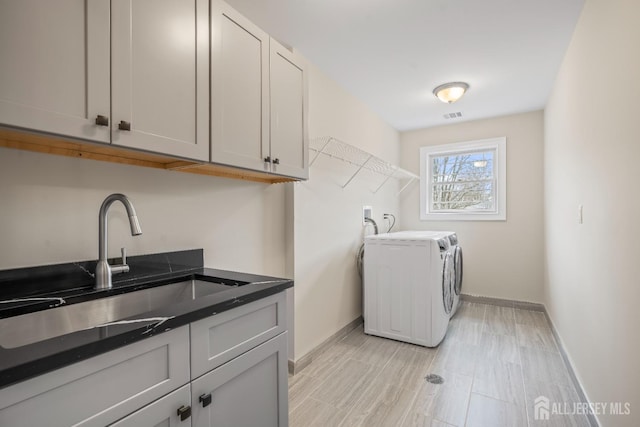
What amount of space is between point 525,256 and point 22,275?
4.42 metres

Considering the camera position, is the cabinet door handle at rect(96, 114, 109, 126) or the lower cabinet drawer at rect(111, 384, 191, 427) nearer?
the lower cabinet drawer at rect(111, 384, 191, 427)

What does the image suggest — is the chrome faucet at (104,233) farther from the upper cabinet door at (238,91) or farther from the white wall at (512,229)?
the white wall at (512,229)

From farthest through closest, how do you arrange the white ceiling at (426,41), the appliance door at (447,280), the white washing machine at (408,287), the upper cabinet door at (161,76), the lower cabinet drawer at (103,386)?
the appliance door at (447,280), the white washing machine at (408,287), the white ceiling at (426,41), the upper cabinet door at (161,76), the lower cabinet drawer at (103,386)

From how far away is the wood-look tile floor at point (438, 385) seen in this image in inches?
70.1

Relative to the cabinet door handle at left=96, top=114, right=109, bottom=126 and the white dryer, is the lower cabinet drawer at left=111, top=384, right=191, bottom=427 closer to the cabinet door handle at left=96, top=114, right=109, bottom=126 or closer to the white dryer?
the cabinet door handle at left=96, top=114, right=109, bottom=126

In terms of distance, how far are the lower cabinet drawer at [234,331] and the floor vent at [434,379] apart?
1398 mm

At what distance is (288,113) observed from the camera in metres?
1.80

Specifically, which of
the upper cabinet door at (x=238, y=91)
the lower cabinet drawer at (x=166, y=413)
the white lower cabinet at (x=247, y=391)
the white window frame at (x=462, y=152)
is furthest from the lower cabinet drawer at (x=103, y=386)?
the white window frame at (x=462, y=152)

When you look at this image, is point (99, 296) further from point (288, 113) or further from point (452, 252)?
point (452, 252)

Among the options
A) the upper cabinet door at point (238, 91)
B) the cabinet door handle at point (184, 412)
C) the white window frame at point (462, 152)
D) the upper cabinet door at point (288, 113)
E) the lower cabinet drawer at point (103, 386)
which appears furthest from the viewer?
the white window frame at point (462, 152)

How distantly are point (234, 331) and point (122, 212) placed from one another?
0.76 m

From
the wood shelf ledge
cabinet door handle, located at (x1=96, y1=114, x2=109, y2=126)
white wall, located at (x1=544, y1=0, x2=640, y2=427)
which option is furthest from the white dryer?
cabinet door handle, located at (x1=96, y1=114, x2=109, y2=126)

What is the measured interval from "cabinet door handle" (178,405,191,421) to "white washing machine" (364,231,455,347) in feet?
7.14

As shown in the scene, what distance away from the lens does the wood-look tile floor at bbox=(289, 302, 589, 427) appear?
1.78 metres
